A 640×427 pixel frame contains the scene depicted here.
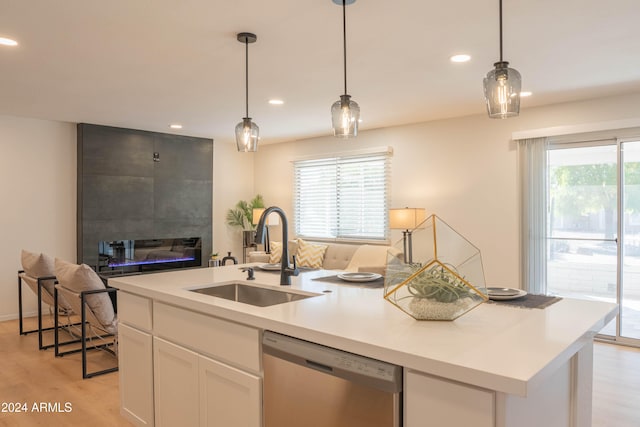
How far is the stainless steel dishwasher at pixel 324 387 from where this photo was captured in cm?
139

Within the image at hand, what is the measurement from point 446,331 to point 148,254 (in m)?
5.87

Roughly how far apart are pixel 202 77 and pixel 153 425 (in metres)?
2.72

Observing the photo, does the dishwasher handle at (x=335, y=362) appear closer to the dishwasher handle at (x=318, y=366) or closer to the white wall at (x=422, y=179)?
Result: the dishwasher handle at (x=318, y=366)

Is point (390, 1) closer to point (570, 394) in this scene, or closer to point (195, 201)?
point (570, 394)

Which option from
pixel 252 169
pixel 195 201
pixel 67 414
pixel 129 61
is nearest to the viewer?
pixel 67 414

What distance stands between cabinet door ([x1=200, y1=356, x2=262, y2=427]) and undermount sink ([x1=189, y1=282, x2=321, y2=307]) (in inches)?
21.3

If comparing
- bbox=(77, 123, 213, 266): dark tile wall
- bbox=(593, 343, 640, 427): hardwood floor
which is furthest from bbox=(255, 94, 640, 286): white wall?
bbox=(77, 123, 213, 266): dark tile wall

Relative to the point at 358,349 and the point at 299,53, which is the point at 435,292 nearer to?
the point at 358,349

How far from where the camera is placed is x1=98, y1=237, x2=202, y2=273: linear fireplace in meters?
6.14

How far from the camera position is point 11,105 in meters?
4.89

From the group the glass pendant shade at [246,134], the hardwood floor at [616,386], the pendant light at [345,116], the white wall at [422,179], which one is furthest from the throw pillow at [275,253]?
the pendant light at [345,116]

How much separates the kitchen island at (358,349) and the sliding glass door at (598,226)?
125 inches

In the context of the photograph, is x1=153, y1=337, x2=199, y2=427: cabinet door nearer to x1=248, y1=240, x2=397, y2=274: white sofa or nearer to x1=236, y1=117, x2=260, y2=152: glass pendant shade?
x1=236, y1=117, x2=260, y2=152: glass pendant shade

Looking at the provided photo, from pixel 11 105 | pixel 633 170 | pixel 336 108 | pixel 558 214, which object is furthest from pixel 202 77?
pixel 633 170
